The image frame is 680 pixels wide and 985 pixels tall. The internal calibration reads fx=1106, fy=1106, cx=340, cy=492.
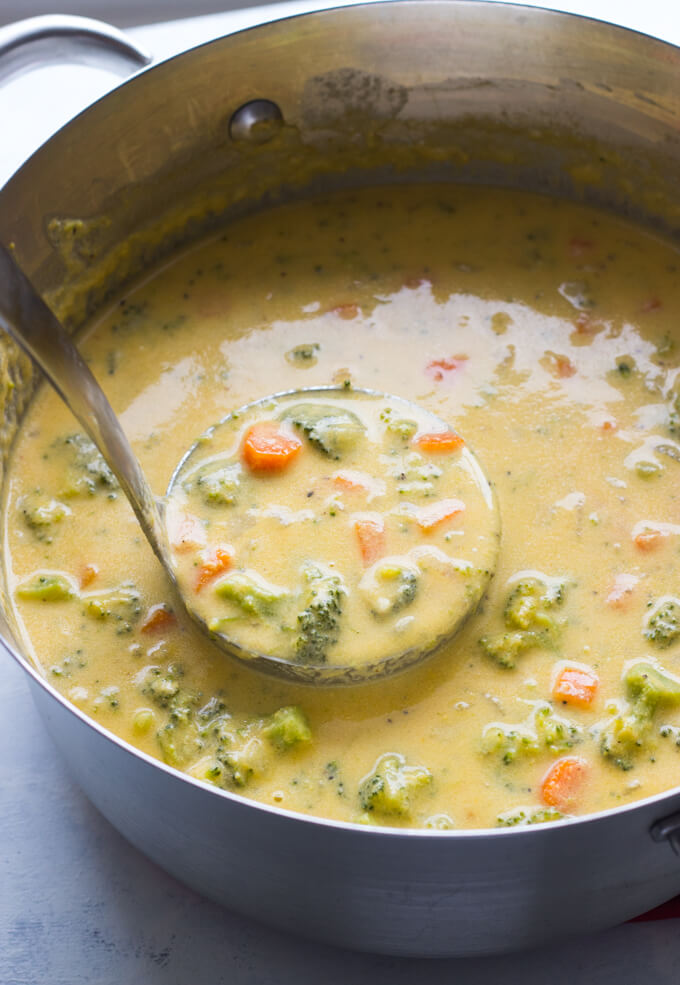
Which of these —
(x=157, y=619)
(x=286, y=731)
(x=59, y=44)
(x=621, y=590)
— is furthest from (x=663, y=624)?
(x=59, y=44)

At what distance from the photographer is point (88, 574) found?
2074 mm

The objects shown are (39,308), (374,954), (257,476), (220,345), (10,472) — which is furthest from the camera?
(220,345)

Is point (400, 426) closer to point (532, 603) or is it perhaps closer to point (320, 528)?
point (320, 528)

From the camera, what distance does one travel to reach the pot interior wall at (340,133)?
234 centimetres

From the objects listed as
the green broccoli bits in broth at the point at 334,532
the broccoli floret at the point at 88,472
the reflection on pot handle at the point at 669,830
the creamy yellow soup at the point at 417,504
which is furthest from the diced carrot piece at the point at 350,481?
the reflection on pot handle at the point at 669,830

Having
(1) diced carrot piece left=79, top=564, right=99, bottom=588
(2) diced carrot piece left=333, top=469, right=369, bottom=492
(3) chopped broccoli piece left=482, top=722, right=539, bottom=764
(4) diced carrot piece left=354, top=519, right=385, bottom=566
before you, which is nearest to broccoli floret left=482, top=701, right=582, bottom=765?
(3) chopped broccoli piece left=482, top=722, right=539, bottom=764

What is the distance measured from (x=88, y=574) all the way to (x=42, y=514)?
0.18 metres

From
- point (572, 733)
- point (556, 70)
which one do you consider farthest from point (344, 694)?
point (556, 70)

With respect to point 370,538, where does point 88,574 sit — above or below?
above

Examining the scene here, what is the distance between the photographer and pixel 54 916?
1834 millimetres

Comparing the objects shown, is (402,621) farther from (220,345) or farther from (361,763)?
(220,345)

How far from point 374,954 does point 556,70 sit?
1.89 metres

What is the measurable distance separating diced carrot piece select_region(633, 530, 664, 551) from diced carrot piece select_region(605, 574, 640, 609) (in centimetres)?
7

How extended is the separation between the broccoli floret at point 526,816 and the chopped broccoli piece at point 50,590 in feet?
2.88
